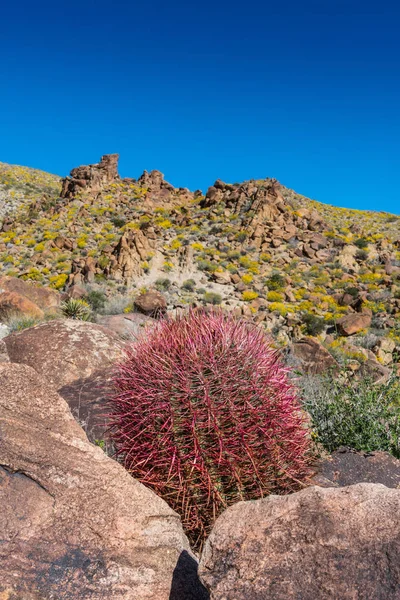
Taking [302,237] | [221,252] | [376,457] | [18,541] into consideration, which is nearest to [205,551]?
[18,541]

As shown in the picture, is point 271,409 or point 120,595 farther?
point 271,409

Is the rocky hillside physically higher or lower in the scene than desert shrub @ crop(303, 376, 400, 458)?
higher

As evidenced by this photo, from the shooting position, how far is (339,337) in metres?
15.6

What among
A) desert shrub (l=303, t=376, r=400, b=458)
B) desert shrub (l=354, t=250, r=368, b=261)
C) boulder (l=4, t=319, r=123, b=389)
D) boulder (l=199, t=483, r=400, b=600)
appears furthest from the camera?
desert shrub (l=354, t=250, r=368, b=261)

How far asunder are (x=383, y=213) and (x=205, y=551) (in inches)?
1925

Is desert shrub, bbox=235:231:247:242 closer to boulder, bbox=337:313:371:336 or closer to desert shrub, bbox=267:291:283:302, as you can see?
desert shrub, bbox=267:291:283:302

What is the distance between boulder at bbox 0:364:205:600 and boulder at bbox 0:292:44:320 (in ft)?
33.7

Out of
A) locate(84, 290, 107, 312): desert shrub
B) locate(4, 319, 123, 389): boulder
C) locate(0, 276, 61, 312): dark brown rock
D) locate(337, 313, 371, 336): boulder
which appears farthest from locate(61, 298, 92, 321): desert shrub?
locate(337, 313, 371, 336): boulder

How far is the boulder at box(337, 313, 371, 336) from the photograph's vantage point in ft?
51.5

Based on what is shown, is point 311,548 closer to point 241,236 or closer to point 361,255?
point 241,236

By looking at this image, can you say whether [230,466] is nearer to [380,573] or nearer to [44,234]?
[380,573]

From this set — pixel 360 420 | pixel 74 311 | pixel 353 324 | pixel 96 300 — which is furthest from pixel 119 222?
pixel 360 420

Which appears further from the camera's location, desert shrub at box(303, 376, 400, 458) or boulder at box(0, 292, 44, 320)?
boulder at box(0, 292, 44, 320)

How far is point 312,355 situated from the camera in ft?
34.0
